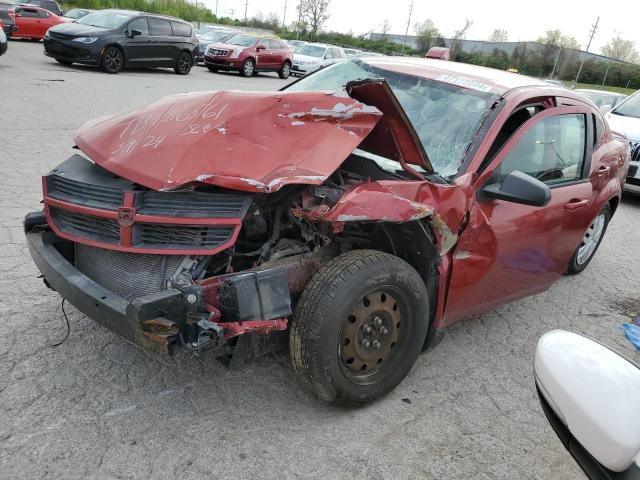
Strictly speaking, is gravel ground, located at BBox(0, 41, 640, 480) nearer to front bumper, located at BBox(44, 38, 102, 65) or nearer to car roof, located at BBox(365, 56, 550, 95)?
car roof, located at BBox(365, 56, 550, 95)

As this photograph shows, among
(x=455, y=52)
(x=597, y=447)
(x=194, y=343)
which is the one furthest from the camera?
(x=455, y=52)

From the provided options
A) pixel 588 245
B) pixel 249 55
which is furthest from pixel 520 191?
pixel 249 55

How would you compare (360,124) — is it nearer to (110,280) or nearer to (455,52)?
(110,280)

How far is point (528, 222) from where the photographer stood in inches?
135

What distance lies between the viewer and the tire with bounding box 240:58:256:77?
70.7ft

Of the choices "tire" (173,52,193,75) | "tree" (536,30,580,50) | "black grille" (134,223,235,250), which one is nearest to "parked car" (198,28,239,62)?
"tire" (173,52,193,75)

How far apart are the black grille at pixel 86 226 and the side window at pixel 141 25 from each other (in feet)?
48.2

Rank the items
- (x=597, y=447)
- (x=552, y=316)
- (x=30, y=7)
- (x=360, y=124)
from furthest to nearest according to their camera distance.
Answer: (x=30, y=7)
(x=552, y=316)
(x=360, y=124)
(x=597, y=447)

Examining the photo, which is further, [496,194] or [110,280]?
[496,194]

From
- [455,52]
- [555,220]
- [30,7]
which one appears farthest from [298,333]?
[455,52]

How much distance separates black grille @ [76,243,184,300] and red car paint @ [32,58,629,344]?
0.30 meters

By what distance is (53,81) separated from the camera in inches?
487

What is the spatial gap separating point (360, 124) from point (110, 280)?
1.48 meters

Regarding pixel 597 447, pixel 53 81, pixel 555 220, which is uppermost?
pixel 597 447
